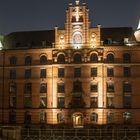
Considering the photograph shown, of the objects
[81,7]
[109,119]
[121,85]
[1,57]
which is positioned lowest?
[109,119]

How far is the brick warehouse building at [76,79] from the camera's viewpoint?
69625 millimetres

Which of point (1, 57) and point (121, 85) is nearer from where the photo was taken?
point (121, 85)

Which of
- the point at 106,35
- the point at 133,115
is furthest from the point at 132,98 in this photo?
the point at 106,35

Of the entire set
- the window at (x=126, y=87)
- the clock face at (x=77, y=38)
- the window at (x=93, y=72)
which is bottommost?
the window at (x=126, y=87)

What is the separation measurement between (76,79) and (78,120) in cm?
655

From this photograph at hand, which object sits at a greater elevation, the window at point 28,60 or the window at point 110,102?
the window at point 28,60

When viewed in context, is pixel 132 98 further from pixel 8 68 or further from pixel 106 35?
pixel 8 68

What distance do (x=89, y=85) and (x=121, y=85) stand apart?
509 centimetres

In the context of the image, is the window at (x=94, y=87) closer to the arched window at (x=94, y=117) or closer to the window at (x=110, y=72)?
the window at (x=110, y=72)

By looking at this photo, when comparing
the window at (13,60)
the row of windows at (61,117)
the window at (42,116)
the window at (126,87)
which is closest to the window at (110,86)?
the window at (126,87)

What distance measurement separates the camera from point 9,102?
7362 cm

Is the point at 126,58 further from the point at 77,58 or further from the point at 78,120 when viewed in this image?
the point at 78,120

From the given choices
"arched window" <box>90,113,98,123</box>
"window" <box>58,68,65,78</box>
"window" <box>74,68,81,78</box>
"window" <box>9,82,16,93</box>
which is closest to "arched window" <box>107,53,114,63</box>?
"window" <box>74,68,81,78</box>

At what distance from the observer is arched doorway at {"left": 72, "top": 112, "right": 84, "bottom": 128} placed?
6962cm
